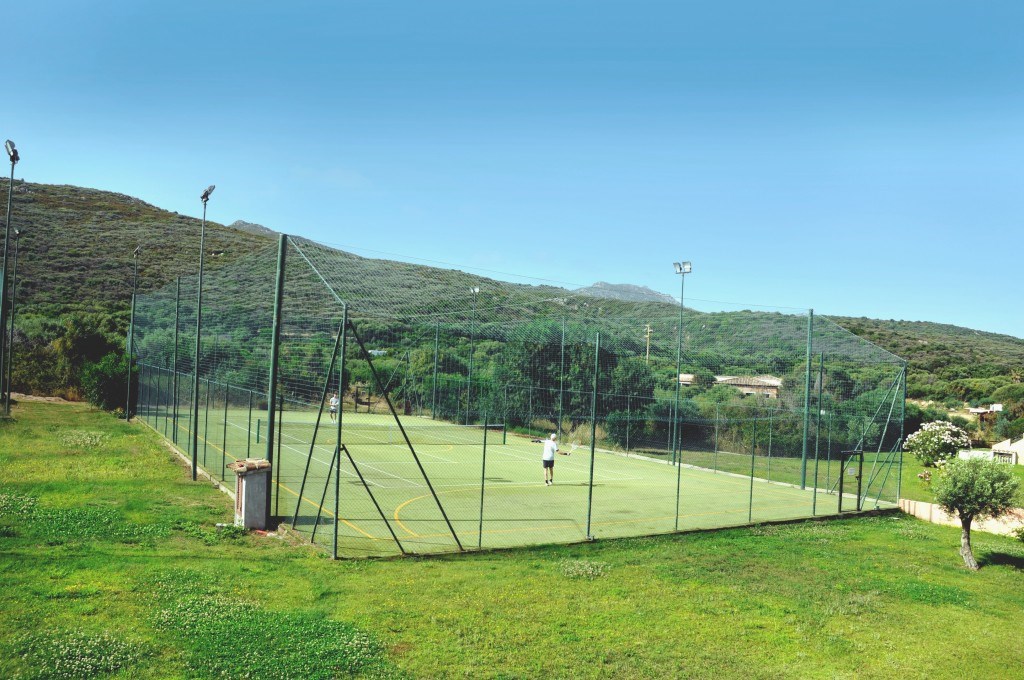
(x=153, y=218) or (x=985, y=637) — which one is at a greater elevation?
(x=153, y=218)

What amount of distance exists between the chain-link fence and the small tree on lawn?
3581 millimetres

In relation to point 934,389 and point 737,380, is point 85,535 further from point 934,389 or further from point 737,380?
point 934,389

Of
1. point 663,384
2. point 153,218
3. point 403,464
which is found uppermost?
point 153,218

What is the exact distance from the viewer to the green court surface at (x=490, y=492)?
502 inches

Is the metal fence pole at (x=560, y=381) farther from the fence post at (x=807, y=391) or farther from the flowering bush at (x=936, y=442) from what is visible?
the flowering bush at (x=936, y=442)

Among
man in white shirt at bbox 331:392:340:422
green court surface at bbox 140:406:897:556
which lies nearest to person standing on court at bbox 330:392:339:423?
man in white shirt at bbox 331:392:340:422

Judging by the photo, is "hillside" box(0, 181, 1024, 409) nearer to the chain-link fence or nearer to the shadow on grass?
the chain-link fence

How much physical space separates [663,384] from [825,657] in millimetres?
24473

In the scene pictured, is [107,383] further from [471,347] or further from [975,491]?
[975,491]

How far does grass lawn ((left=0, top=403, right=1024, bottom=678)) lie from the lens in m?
7.07

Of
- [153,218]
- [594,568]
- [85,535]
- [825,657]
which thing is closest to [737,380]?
[594,568]

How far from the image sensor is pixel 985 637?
9.06 meters

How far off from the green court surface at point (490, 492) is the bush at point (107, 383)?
11.4 ft

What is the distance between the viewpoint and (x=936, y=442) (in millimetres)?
26391
